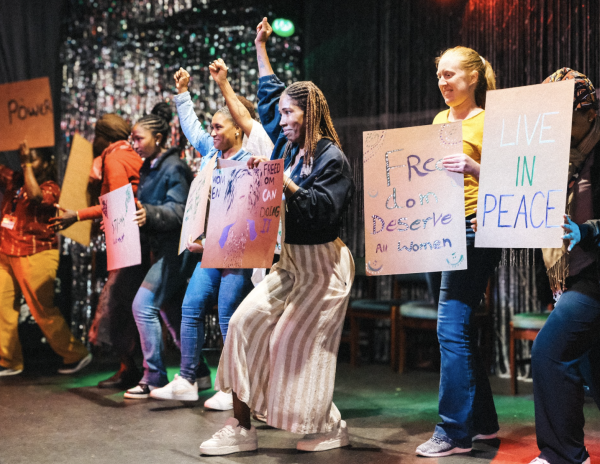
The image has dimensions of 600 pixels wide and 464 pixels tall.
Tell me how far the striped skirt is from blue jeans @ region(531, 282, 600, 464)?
2.43 ft

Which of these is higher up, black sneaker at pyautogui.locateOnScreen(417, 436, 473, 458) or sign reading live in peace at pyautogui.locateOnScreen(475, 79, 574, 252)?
sign reading live in peace at pyautogui.locateOnScreen(475, 79, 574, 252)

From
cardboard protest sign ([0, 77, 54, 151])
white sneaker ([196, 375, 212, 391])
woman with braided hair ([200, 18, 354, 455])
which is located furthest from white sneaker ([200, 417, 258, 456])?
cardboard protest sign ([0, 77, 54, 151])

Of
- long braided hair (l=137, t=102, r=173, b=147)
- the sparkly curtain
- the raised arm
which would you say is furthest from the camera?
the sparkly curtain

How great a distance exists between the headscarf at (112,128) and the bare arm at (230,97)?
3.94 ft

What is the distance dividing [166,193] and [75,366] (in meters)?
1.62

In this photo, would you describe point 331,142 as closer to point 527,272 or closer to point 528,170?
point 528,170

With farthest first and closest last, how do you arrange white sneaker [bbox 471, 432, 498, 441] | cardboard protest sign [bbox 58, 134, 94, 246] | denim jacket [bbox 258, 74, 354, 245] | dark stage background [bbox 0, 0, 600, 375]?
1. dark stage background [bbox 0, 0, 600, 375]
2. cardboard protest sign [bbox 58, 134, 94, 246]
3. white sneaker [bbox 471, 432, 498, 441]
4. denim jacket [bbox 258, 74, 354, 245]

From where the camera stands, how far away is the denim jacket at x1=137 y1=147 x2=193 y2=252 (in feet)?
11.4

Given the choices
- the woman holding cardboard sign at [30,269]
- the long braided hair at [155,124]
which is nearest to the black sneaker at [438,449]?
the long braided hair at [155,124]

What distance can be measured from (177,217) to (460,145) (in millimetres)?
1710

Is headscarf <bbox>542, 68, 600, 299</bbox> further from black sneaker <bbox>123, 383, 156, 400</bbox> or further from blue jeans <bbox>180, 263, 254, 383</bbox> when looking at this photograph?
black sneaker <bbox>123, 383, 156, 400</bbox>

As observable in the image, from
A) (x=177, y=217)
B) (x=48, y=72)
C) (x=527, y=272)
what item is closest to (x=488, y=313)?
(x=527, y=272)

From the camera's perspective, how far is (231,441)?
7.98ft

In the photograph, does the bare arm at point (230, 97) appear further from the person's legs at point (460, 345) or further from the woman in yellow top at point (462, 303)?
the person's legs at point (460, 345)
